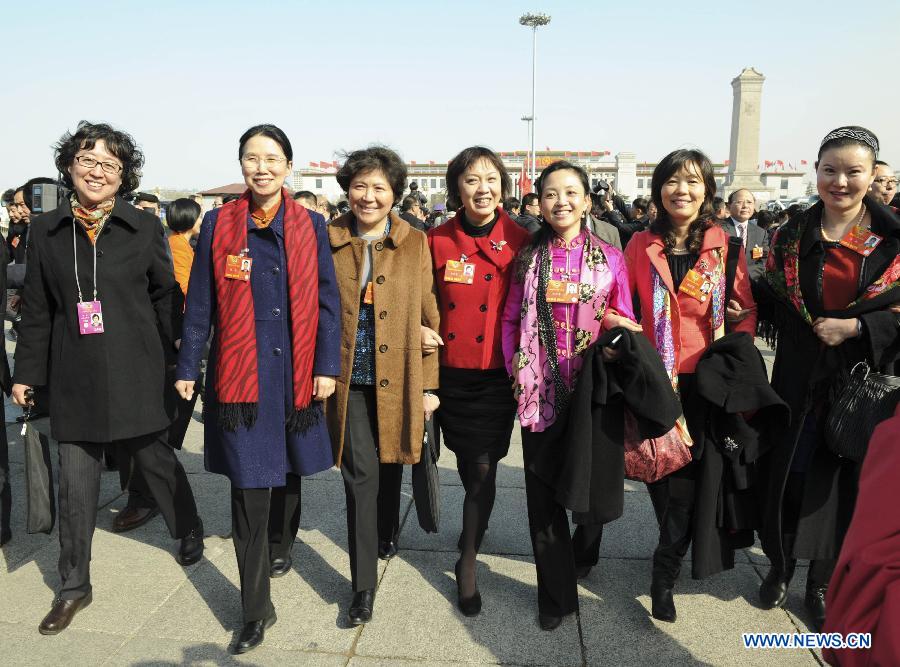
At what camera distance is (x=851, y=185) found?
275 cm

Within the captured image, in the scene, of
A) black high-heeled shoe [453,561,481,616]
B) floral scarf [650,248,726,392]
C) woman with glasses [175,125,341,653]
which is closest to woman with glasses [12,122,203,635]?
woman with glasses [175,125,341,653]

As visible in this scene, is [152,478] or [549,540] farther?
[152,478]

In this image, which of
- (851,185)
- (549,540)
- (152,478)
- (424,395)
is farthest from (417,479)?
(851,185)

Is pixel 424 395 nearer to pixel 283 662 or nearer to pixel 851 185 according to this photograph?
pixel 283 662

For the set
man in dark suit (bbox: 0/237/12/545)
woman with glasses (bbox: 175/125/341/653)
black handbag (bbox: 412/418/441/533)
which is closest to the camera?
woman with glasses (bbox: 175/125/341/653)

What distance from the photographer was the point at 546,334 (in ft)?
9.16

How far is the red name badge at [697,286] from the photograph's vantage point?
289 cm

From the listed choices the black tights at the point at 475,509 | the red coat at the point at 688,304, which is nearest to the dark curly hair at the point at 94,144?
the black tights at the point at 475,509

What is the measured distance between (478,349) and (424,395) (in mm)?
326

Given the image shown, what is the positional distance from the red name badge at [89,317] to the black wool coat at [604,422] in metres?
2.05

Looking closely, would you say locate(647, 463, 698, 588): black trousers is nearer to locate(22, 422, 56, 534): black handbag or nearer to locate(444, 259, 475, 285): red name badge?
locate(444, 259, 475, 285): red name badge

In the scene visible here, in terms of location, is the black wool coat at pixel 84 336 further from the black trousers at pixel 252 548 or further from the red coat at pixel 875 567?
the red coat at pixel 875 567

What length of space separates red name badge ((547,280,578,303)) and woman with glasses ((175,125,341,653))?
0.91m

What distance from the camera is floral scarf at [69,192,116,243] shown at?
9.95 feet
